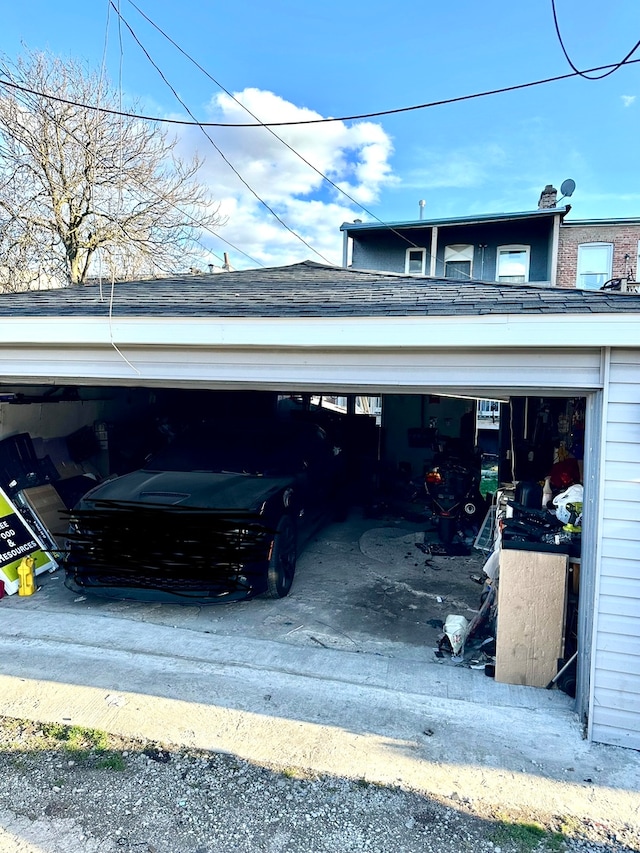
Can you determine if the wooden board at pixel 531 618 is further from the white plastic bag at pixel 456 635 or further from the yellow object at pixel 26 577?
the yellow object at pixel 26 577

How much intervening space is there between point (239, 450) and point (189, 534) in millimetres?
1483

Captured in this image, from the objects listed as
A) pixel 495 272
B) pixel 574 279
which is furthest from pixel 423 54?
pixel 574 279

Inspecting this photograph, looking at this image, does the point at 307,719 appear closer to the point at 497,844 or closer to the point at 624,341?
the point at 497,844

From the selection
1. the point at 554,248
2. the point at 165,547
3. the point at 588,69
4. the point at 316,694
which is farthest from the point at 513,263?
the point at 316,694

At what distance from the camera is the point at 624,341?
9.22 ft

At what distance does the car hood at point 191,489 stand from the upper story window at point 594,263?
12.4 metres

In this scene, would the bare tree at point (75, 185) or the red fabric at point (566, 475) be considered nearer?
the red fabric at point (566, 475)

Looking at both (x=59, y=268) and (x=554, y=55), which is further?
(x=59, y=268)

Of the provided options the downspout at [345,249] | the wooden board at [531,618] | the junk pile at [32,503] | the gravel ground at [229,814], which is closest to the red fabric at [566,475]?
the wooden board at [531,618]

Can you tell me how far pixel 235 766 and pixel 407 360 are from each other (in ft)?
8.25

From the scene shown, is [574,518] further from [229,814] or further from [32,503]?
[32,503]

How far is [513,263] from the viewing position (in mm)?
13711

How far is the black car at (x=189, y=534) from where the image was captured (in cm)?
414

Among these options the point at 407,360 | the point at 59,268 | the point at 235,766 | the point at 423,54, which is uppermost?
the point at 423,54
